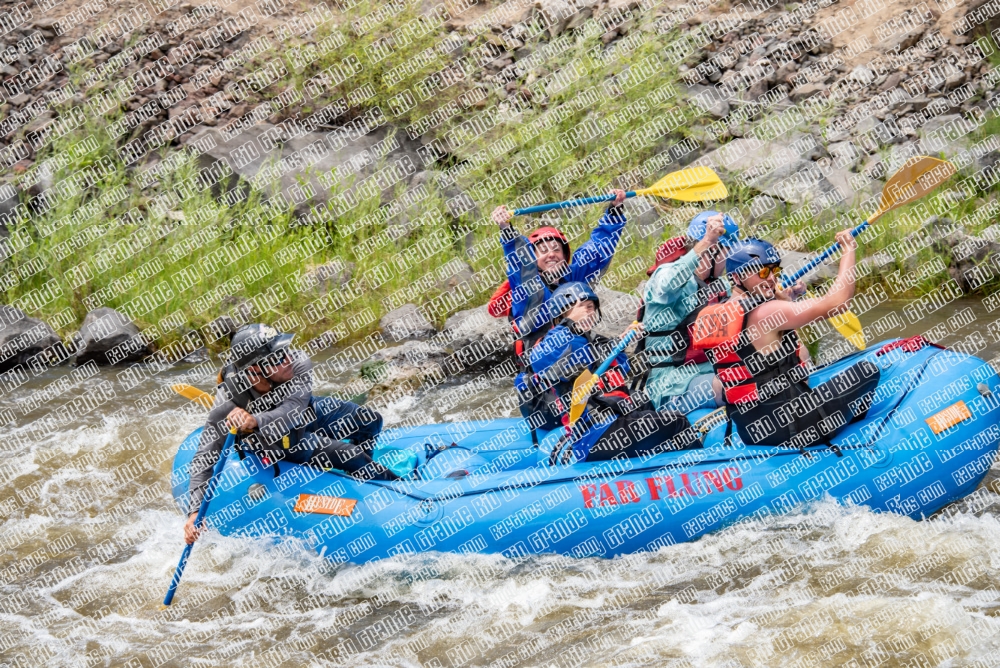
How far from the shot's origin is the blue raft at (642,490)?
14.8 feet

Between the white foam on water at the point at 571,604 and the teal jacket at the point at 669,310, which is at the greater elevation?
the teal jacket at the point at 669,310

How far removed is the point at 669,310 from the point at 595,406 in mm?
640

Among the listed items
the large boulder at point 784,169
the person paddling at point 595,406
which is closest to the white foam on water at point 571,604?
the person paddling at point 595,406

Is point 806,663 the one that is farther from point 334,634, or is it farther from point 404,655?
point 334,634

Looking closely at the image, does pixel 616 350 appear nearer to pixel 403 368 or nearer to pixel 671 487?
pixel 671 487

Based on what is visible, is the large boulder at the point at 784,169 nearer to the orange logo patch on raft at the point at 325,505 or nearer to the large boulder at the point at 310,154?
the large boulder at the point at 310,154

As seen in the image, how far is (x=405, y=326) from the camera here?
7852 mm

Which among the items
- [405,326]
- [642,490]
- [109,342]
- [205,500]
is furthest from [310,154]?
[642,490]

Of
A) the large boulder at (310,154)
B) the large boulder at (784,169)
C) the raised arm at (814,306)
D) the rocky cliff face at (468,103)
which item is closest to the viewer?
the raised arm at (814,306)

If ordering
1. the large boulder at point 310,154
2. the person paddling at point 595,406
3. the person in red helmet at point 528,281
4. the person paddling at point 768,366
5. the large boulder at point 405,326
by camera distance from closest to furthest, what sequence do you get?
1. the person paddling at point 768,366
2. the person paddling at point 595,406
3. the person in red helmet at point 528,281
4. the large boulder at point 405,326
5. the large boulder at point 310,154

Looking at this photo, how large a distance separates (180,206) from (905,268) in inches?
242

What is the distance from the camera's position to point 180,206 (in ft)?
30.0

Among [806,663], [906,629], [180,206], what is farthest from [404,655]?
[180,206]

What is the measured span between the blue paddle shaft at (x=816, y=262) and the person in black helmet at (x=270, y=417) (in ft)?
6.92
